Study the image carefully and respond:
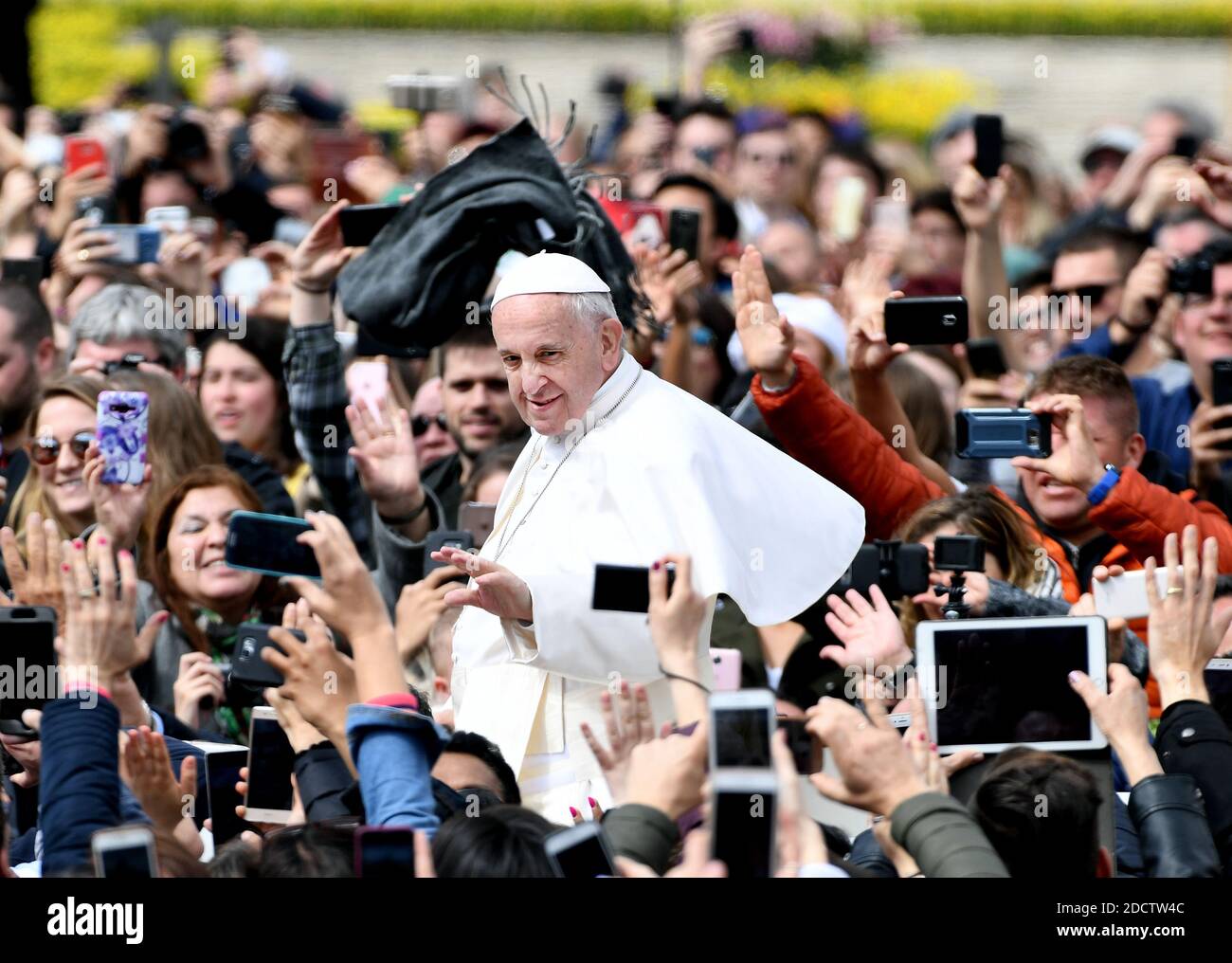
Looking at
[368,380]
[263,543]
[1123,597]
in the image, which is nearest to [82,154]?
[368,380]

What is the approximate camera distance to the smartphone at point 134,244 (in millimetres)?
7352

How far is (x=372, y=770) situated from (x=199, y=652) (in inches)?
79.8

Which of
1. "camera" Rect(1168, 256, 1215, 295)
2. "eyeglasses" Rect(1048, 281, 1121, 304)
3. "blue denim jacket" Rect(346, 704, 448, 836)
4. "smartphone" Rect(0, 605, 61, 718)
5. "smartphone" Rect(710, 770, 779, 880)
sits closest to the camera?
"smartphone" Rect(710, 770, 779, 880)

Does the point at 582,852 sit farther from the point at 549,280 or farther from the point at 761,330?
the point at 761,330

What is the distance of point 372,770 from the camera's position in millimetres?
3535

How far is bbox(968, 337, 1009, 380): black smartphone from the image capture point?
6520 mm

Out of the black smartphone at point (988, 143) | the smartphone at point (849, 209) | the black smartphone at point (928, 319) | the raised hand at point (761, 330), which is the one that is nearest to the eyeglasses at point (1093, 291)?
the black smartphone at point (988, 143)

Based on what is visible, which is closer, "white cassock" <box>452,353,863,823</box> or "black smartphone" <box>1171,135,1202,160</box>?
"white cassock" <box>452,353,863,823</box>

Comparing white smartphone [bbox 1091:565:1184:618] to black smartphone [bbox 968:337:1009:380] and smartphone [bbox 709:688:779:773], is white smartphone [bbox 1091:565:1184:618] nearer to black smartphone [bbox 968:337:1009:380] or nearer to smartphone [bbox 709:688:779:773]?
smartphone [bbox 709:688:779:773]

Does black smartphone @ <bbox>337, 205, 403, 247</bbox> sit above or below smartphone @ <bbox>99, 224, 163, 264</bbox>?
below

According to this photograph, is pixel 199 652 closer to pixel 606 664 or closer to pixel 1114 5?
pixel 606 664

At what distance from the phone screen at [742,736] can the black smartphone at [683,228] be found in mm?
3902

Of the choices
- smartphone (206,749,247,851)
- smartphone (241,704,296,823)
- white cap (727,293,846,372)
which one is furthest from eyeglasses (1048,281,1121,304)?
smartphone (241,704,296,823)
